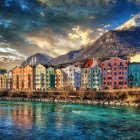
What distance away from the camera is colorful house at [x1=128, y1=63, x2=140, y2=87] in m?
137

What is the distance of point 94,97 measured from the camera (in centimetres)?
12088

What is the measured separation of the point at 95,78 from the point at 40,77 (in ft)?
124

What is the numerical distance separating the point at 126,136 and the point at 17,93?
115 meters

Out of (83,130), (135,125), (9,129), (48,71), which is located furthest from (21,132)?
(48,71)

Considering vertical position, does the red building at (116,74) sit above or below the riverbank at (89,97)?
above

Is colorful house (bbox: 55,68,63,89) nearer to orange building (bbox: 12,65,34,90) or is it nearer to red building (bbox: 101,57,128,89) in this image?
orange building (bbox: 12,65,34,90)

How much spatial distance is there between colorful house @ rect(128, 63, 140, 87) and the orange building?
61.5 metres

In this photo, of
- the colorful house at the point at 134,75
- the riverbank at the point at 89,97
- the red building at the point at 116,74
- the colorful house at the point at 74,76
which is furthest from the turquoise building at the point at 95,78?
the riverbank at the point at 89,97

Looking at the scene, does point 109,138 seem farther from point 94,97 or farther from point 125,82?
point 125,82

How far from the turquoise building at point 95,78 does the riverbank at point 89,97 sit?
16.5 metres

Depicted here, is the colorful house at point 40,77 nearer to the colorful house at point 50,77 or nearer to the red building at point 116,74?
the colorful house at point 50,77

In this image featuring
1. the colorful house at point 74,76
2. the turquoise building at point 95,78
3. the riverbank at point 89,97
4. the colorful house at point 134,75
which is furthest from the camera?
the colorful house at point 74,76

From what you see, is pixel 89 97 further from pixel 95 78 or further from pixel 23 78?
pixel 23 78

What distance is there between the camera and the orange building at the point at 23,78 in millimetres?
177625
